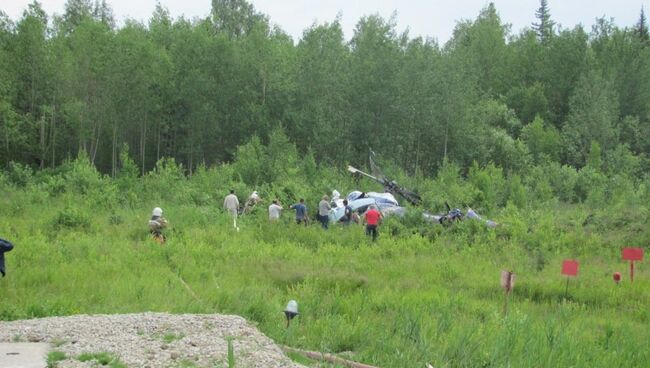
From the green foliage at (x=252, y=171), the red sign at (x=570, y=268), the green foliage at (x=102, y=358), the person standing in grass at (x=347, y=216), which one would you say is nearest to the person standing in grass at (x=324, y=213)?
the person standing in grass at (x=347, y=216)

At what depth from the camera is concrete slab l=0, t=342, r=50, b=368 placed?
738cm

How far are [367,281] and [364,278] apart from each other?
0.21m

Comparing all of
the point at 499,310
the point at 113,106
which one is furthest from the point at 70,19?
the point at 499,310

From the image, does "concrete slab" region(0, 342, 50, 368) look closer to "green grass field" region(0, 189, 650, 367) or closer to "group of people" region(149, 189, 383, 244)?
"green grass field" region(0, 189, 650, 367)

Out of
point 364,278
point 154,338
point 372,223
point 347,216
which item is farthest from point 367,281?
point 347,216

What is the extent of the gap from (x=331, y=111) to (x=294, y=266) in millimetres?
34012

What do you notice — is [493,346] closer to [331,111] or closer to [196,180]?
[196,180]

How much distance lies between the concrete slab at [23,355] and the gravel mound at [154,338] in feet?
0.57

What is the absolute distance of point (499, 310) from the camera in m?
12.6

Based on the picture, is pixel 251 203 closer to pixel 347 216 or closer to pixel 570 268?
pixel 347 216

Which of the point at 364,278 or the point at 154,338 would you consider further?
the point at 364,278

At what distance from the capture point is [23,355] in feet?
25.6

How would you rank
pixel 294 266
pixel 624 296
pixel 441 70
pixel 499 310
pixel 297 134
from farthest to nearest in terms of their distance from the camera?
pixel 297 134 → pixel 441 70 → pixel 294 266 → pixel 624 296 → pixel 499 310

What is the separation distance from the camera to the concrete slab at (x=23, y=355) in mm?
7383
